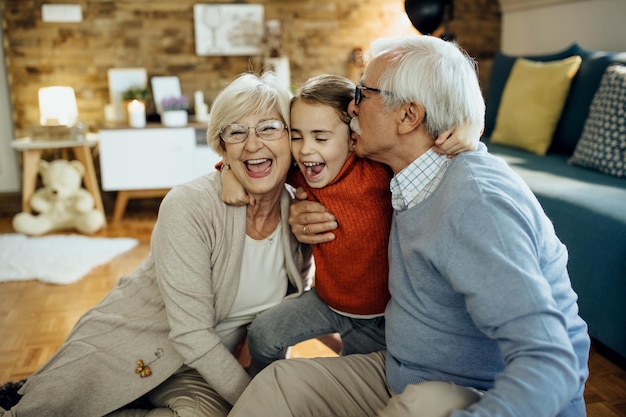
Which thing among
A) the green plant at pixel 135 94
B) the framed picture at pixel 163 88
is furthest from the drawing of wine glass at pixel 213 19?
the green plant at pixel 135 94

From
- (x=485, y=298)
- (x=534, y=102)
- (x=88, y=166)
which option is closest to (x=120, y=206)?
(x=88, y=166)

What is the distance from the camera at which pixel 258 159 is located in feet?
5.38

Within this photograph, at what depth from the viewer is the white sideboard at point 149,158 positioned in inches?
163

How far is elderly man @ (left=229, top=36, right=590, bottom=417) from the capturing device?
0.98 meters

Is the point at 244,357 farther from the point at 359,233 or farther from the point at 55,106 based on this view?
the point at 55,106

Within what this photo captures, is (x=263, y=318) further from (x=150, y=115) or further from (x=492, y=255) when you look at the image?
(x=150, y=115)

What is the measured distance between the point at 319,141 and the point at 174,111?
9.38 feet

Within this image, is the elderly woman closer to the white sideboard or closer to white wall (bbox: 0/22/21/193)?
the white sideboard

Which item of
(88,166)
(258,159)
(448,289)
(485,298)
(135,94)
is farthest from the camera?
(135,94)

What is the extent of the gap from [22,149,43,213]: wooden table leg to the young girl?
3007mm

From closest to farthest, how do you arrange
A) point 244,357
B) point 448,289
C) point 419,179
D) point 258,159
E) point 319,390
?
point 448,289
point 419,179
point 319,390
point 258,159
point 244,357

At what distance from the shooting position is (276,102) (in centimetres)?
165

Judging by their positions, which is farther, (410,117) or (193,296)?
(193,296)

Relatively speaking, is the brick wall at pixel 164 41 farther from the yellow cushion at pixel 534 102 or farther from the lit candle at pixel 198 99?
the yellow cushion at pixel 534 102
